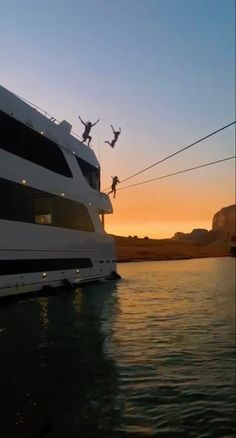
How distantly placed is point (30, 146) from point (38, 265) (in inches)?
165

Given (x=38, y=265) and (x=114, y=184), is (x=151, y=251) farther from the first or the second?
(x=38, y=265)

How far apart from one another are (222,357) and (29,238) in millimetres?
9311

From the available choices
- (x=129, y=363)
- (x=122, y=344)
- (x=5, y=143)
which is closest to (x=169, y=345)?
(x=122, y=344)

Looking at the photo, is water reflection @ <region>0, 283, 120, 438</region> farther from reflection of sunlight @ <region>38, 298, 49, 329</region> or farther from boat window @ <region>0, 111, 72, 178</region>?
boat window @ <region>0, 111, 72, 178</region>

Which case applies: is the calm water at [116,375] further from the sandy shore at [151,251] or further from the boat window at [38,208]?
the sandy shore at [151,251]

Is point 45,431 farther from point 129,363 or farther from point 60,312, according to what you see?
point 60,312

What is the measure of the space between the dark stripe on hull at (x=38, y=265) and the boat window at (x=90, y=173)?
4129mm

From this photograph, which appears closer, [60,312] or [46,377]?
[46,377]

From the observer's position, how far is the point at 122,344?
31.2 feet

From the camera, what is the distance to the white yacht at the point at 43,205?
595 inches

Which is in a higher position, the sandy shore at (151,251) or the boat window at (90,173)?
the boat window at (90,173)

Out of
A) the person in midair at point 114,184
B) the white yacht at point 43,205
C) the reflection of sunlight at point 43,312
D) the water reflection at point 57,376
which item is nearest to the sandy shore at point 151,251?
the person in midair at point 114,184

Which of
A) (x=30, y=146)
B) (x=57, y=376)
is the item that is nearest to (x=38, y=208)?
(x=30, y=146)

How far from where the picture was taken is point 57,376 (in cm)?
705
